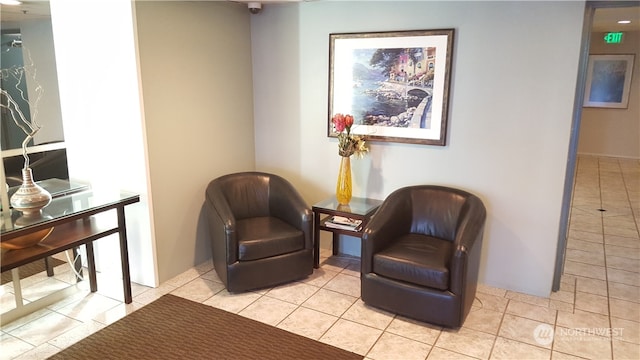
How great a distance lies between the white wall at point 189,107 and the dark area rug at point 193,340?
0.64 metres

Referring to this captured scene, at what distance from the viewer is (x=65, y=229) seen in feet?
9.83

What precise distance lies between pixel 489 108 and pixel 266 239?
75.3 inches

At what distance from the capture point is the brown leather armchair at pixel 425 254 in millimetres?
2814

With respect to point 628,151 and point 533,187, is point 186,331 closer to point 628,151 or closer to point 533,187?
point 533,187

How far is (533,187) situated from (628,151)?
22.8 ft

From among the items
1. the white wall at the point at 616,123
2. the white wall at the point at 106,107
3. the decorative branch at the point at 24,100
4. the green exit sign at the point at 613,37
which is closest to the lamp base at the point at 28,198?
the decorative branch at the point at 24,100

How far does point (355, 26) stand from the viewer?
3662 mm

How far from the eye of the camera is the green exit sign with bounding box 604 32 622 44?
312 inches

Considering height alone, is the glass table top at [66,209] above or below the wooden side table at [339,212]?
above

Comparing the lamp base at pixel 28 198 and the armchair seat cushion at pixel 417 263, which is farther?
the armchair seat cushion at pixel 417 263

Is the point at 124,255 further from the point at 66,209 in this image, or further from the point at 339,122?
the point at 339,122

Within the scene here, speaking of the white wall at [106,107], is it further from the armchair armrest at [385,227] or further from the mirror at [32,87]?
the armchair armrest at [385,227]

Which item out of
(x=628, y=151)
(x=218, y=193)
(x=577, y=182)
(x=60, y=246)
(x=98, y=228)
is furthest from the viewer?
(x=628, y=151)

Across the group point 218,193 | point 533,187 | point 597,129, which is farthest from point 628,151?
point 218,193
